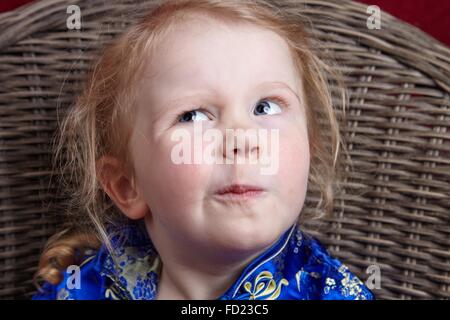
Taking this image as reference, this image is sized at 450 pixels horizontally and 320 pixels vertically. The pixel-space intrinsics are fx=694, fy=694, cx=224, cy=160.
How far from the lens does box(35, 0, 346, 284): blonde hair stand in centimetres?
144

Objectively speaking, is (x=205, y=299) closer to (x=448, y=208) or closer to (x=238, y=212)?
(x=238, y=212)

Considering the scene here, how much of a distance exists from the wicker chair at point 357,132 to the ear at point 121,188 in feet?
0.66

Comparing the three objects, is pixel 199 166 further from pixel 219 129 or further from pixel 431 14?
pixel 431 14

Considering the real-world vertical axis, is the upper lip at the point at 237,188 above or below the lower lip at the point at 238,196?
above

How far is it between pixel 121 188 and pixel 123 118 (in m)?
0.16

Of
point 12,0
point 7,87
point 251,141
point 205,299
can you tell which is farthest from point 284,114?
point 12,0

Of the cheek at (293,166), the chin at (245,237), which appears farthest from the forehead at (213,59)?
the chin at (245,237)

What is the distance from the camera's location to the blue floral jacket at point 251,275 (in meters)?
1.42

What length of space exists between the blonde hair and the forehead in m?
0.03

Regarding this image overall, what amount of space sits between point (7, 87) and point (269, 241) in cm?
77

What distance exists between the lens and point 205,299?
1477mm

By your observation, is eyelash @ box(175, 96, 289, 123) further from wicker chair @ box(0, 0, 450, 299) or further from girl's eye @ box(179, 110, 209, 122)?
wicker chair @ box(0, 0, 450, 299)

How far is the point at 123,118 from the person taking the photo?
1.47 m

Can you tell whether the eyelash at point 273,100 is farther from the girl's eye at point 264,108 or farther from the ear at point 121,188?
the ear at point 121,188
